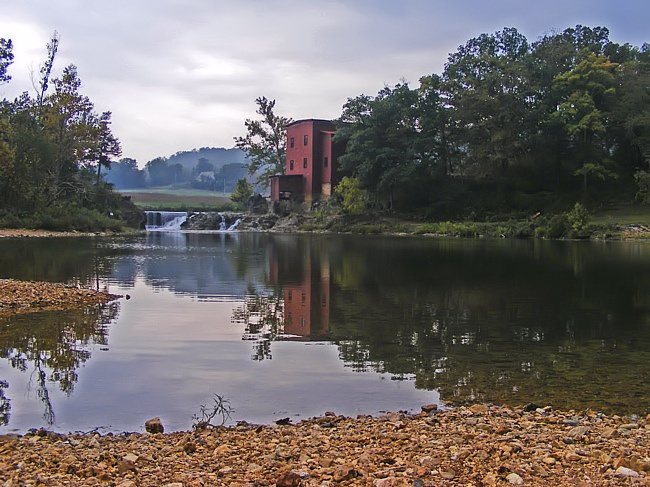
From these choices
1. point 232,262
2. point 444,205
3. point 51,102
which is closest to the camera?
point 232,262

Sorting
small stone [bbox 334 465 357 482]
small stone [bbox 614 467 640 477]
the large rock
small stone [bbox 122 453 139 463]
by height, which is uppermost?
the large rock

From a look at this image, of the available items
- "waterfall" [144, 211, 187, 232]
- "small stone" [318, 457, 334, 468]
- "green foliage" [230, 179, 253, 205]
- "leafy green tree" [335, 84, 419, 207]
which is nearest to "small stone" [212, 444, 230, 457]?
"small stone" [318, 457, 334, 468]

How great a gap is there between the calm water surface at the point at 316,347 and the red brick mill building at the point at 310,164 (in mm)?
53778

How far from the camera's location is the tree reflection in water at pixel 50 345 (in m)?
8.57

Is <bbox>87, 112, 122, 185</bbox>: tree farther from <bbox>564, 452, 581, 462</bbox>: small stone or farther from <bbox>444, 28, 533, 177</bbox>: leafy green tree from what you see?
<bbox>564, 452, 581, 462</bbox>: small stone

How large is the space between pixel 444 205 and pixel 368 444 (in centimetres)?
6198

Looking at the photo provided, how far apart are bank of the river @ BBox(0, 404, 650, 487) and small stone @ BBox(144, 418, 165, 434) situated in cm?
25

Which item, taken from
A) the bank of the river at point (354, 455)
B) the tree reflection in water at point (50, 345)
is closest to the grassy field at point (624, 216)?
the tree reflection in water at point (50, 345)

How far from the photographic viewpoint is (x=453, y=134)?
68.0m

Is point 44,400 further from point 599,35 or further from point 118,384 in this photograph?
point 599,35

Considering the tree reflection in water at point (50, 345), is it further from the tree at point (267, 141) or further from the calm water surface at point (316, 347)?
the tree at point (267, 141)

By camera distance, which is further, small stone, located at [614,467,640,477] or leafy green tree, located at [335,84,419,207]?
leafy green tree, located at [335,84,419,207]

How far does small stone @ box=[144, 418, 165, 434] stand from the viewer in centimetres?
680

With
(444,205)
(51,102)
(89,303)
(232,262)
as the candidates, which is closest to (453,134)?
(444,205)
